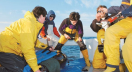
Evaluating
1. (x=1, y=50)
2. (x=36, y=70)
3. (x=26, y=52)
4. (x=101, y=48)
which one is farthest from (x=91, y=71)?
(x=1, y=50)

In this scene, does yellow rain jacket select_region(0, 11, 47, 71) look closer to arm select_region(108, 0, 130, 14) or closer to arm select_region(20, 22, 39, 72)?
arm select_region(20, 22, 39, 72)

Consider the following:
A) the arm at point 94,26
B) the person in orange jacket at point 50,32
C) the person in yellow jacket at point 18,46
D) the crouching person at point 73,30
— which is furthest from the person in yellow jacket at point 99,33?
the person in orange jacket at point 50,32

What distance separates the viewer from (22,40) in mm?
1706

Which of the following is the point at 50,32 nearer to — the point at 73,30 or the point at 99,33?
the point at 73,30

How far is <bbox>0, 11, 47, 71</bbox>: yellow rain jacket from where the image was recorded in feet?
5.63

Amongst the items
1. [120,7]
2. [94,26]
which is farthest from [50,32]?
[120,7]

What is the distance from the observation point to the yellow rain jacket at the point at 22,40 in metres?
1.71

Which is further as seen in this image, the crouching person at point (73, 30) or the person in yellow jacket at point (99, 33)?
the crouching person at point (73, 30)

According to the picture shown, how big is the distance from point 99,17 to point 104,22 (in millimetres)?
462

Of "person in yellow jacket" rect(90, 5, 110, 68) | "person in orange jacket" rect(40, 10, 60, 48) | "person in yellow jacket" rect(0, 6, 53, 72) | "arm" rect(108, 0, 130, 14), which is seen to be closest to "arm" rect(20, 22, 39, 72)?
"person in yellow jacket" rect(0, 6, 53, 72)

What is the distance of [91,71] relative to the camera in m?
2.75

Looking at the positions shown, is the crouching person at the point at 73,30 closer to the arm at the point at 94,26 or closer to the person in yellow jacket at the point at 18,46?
the arm at the point at 94,26

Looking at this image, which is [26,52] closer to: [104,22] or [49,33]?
[104,22]

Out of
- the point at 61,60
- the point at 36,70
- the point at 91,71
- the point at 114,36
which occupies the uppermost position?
the point at 114,36
